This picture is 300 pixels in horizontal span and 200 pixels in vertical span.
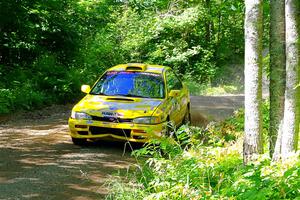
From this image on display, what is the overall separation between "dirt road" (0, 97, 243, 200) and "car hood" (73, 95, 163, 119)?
768 mm

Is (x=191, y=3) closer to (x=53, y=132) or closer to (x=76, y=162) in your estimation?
(x=53, y=132)

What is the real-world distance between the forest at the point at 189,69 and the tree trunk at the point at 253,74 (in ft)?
0.04

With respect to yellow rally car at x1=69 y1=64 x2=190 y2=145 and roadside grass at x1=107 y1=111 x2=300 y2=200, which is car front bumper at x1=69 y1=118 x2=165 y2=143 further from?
roadside grass at x1=107 y1=111 x2=300 y2=200

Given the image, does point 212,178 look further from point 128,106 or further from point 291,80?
point 128,106

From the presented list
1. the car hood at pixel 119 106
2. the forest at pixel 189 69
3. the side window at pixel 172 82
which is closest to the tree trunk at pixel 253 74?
the forest at pixel 189 69

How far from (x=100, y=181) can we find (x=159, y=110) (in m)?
2.35

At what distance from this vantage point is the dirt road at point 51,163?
6066 millimetres

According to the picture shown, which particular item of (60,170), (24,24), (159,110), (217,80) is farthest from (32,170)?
(217,80)

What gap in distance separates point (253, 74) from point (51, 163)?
3.80 m

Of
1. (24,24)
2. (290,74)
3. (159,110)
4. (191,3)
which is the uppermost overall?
(191,3)

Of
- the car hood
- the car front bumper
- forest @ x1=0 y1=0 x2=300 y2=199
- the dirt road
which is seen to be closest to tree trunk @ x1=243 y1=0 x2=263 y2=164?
forest @ x1=0 y1=0 x2=300 y2=199

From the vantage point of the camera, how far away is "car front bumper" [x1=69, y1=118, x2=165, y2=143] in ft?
26.9

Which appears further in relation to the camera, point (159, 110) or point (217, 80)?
point (217, 80)

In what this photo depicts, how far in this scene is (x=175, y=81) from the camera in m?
10.7
